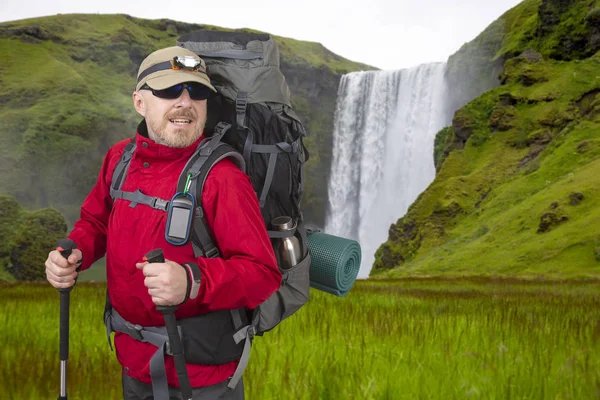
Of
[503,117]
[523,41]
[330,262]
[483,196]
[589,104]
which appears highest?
[523,41]

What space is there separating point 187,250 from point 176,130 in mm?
585

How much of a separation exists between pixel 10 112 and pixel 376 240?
69484 millimetres

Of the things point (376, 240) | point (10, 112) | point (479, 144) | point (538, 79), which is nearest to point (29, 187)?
point (10, 112)

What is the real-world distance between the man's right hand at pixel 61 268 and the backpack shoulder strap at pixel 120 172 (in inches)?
13.6

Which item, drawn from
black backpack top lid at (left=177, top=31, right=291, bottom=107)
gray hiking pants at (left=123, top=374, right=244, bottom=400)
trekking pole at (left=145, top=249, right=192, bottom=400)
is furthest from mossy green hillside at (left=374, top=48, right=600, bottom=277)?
trekking pole at (left=145, top=249, right=192, bottom=400)

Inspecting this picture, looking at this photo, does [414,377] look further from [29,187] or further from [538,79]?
[29,187]

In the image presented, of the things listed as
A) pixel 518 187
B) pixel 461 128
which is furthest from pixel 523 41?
pixel 518 187

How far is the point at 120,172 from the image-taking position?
2764mm

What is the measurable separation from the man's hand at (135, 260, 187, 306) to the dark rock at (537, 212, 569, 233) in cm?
2972

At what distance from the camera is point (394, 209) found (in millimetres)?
67188

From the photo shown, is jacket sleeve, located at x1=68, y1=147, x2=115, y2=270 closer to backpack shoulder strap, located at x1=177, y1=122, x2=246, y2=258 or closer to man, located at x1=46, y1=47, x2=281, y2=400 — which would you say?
man, located at x1=46, y1=47, x2=281, y2=400

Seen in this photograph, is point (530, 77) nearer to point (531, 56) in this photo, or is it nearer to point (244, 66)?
point (531, 56)

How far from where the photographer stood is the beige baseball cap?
2553 mm

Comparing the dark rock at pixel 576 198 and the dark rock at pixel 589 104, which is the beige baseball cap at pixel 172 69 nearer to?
the dark rock at pixel 576 198
